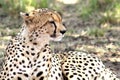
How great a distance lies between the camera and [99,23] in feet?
28.6

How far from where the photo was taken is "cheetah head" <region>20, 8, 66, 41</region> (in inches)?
181

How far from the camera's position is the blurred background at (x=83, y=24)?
7332 millimetres

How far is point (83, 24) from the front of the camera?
Result: 873cm

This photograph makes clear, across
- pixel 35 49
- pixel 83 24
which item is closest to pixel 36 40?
pixel 35 49

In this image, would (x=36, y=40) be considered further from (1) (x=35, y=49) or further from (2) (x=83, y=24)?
(2) (x=83, y=24)

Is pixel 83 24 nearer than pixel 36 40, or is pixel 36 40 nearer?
pixel 36 40

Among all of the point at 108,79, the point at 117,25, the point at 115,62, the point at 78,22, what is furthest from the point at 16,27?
the point at 108,79

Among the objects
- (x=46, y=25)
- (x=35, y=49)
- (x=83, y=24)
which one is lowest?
(x=83, y=24)

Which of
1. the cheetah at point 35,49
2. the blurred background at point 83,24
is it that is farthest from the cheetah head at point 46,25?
the blurred background at point 83,24

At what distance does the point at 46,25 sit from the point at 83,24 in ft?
13.5

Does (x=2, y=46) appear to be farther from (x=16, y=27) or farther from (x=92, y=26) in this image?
(x=92, y=26)

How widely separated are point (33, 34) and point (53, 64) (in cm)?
49

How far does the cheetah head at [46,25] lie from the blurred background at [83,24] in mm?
2119

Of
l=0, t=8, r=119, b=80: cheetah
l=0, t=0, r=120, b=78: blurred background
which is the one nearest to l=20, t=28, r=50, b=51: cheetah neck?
l=0, t=8, r=119, b=80: cheetah
